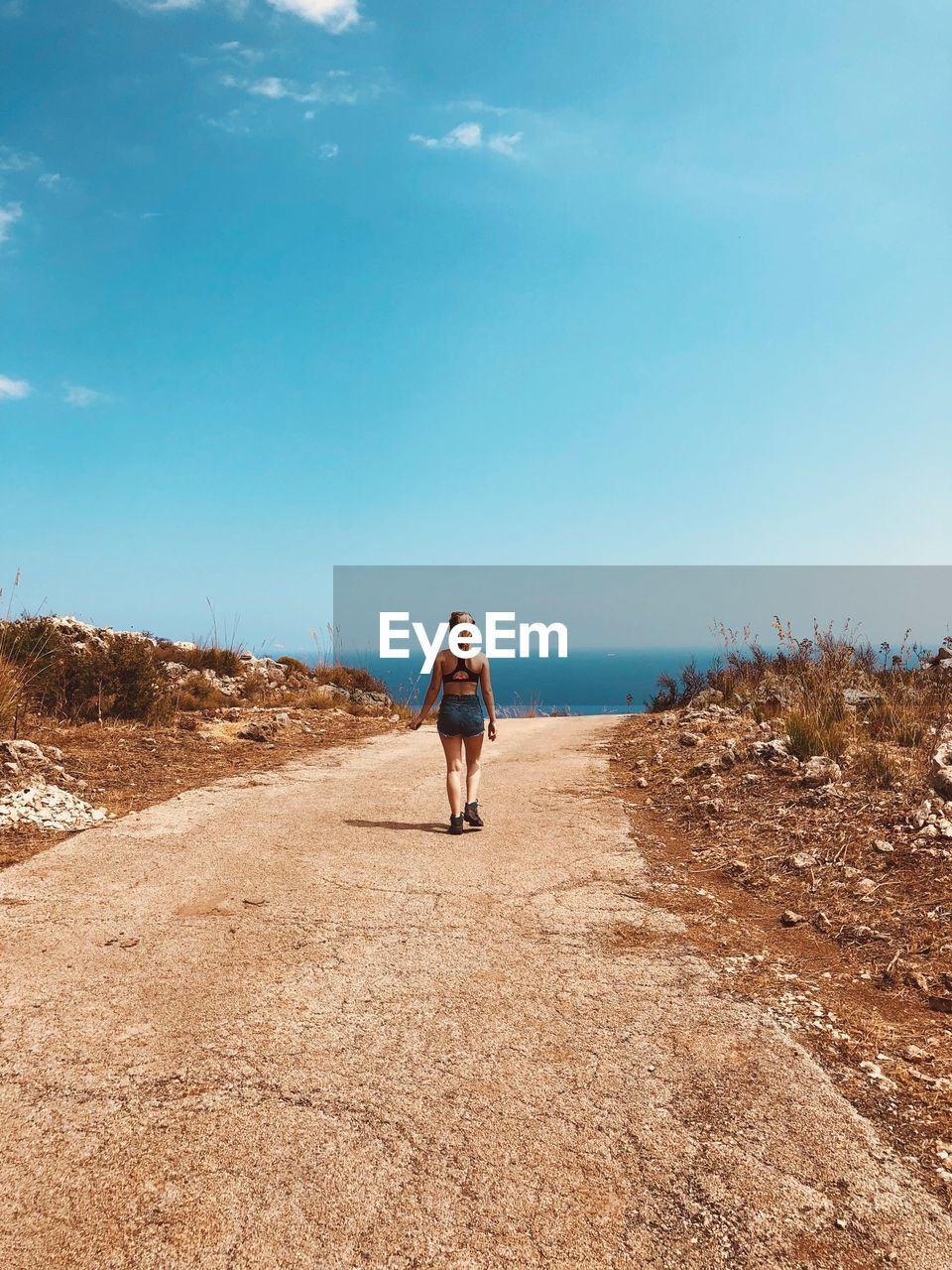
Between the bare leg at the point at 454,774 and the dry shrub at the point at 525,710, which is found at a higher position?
the bare leg at the point at 454,774

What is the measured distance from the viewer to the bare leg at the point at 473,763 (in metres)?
7.44

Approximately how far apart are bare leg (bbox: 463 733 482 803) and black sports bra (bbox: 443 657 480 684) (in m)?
0.54

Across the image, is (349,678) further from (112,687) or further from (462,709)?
(462,709)

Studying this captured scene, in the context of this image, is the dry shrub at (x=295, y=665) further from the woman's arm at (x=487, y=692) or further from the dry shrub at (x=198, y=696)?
the woman's arm at (x=487, y=692)

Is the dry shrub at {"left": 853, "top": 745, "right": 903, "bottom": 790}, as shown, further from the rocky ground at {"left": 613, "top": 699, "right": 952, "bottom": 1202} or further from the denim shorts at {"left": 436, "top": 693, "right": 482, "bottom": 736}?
the denim shorts at {"left": 436, "top": 693, "right": 482, "bottom": 736}

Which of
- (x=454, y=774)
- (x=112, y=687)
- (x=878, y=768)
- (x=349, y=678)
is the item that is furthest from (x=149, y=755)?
(x=349, y=678)

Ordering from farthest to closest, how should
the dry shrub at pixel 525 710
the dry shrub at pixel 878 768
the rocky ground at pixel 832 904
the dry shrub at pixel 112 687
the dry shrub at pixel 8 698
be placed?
the dry shrub at pixel 525 710 < the dry shrub at pixel 112 687 < the dry shrub at pixel 8 698 < the dry shrub at pixel 878 768 < the rocky ground at pixel 832 904

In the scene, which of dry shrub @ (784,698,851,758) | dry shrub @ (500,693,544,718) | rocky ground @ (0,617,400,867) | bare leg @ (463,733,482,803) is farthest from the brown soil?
dry shrub @ (500,693,544,718)

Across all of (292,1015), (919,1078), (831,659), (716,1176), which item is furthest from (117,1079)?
(831,659)

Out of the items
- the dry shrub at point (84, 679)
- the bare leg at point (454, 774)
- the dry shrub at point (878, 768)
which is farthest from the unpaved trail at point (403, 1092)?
the dry shrub at point (84, 679)

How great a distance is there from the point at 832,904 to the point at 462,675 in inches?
144

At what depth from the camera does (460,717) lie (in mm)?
7430

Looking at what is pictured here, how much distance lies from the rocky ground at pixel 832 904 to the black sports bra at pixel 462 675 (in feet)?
6.83

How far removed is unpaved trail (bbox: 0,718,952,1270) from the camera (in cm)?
238
